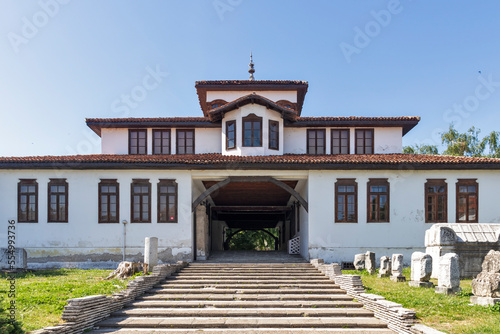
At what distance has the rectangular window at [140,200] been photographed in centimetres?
1889

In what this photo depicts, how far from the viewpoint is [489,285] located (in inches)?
388

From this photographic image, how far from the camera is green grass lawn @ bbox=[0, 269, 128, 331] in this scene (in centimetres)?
926

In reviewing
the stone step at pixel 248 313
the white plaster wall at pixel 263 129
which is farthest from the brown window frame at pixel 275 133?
the stone step at pixel 248 313

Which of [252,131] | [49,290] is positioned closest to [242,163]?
[252,131]

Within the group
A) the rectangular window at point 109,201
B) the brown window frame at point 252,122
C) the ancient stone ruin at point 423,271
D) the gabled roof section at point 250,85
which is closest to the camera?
the ancient stone ruin at point 423,271

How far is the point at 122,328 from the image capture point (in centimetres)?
964

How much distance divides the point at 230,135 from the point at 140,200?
18.8 feet

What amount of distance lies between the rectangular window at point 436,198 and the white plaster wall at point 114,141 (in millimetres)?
15610

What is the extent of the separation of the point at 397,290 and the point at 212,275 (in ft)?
21.0

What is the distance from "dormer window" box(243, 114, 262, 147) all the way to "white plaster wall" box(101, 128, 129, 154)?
22.4 ft

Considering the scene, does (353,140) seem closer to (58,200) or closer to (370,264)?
(370,264)

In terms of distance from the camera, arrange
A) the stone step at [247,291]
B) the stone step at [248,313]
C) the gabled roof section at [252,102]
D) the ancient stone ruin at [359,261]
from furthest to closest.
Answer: the gabled roof section at [252,102], the ancient stone ruin at [359,261], the stone step at [247,291], the stone step at [248,313]

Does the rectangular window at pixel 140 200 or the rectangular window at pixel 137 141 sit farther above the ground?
the rectangular window at pixel 137 141

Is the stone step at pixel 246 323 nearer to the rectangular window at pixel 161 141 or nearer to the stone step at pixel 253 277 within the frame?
the stone step at pixel 253 277
